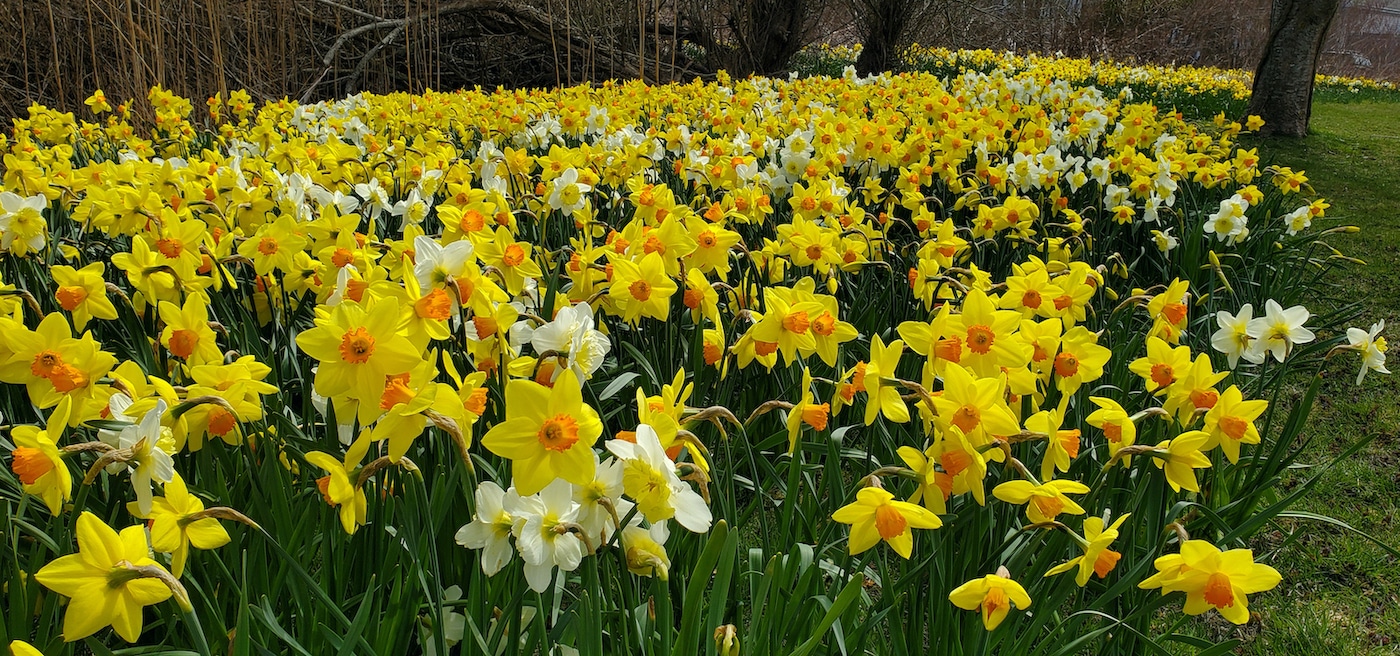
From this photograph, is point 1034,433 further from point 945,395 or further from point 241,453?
point 241,453

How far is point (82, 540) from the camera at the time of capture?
87 centimetres

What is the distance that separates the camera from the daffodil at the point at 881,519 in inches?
43.6

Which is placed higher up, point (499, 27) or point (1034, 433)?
point (499, 27)

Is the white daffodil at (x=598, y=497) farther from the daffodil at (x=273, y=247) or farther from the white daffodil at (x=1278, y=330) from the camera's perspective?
the white daffodil at (x=1278, y=330)

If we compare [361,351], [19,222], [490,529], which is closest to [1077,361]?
[490,529]

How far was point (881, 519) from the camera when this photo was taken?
1.12m

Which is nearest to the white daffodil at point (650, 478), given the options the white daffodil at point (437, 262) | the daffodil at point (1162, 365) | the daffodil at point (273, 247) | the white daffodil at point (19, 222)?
the white daffodil at point (437, 262)

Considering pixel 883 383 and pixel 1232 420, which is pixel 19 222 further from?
pixel 1232 420

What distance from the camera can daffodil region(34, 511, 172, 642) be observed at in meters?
0.88

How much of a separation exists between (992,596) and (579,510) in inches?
21.2

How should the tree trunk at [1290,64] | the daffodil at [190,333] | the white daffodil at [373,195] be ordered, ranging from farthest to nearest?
the tree trunk at [1290,64] → the white daffodil at [373,195] → the daffodil at [190,333]

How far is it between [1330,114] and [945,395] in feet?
47.0

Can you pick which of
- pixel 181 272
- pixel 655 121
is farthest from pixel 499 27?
pixel 181 272

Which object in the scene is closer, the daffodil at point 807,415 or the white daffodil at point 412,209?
the daffodil at point 807,415
